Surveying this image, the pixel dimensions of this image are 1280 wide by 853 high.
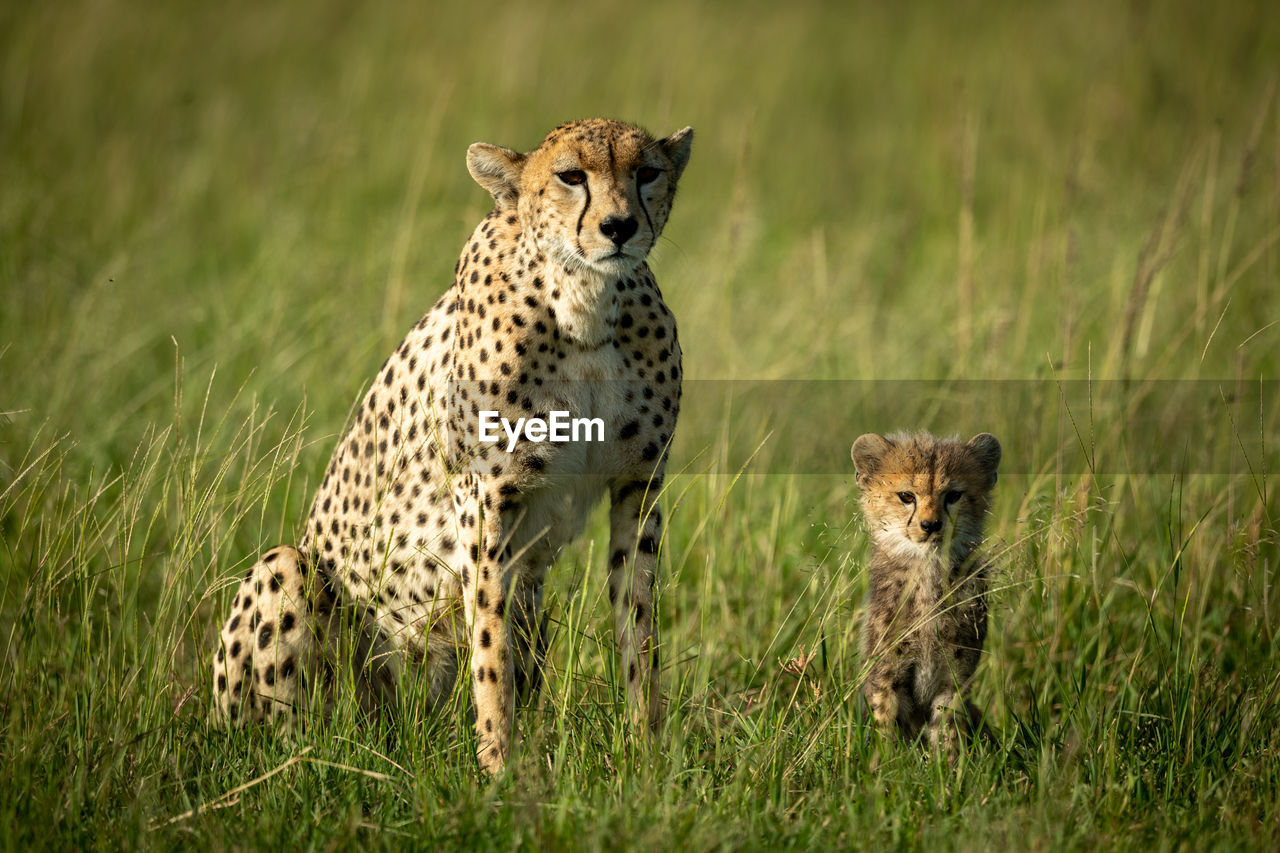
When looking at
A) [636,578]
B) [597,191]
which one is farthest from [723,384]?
[597,191]

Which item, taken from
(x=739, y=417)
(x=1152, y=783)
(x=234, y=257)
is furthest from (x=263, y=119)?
(x=1152, y=783)

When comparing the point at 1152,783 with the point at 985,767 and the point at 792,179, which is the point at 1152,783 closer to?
the point at 985,767

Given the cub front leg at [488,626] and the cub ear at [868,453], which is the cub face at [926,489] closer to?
the cub ear at [868,453]

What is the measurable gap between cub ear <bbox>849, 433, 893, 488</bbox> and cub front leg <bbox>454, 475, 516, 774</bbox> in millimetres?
857

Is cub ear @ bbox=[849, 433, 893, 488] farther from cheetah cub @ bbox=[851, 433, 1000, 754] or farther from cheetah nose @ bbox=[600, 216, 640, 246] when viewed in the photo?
cheetah nose @ bbox=[600, 216, 640, 246]

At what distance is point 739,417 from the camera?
482 cm

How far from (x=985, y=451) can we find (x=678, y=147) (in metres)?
1.02

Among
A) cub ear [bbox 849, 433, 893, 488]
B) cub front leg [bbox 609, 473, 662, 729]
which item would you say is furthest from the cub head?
cub ear [bbox 849, 433, 893, 488]

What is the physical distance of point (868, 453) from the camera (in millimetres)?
2945

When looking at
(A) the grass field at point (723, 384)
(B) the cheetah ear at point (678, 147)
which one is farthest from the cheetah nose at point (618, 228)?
(A) the grass field at point (723, 384)

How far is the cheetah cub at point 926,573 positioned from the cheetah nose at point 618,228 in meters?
0.73

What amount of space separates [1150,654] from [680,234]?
13.7 ft

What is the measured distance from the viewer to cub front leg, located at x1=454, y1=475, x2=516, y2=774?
2.91 m

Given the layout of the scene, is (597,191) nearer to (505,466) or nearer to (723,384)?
(505,466)
